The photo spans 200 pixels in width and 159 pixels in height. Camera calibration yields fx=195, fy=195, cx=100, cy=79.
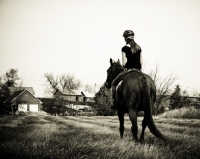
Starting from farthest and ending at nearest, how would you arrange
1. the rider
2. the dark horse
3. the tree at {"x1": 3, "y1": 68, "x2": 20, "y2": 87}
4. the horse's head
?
1. the tree at {"x1": 3, "y1": 68, "x2": 20, "y2": 87}
2. the horse's head
3. the rider
4. the dark horse

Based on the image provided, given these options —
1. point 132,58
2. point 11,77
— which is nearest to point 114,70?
point 132,58

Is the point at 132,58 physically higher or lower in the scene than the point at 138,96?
higher

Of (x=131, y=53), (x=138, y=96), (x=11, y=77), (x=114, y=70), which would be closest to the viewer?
(x=138, y=96)

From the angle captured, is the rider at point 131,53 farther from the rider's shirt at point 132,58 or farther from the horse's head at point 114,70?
the horse's head at point 114,70

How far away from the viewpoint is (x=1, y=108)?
103 feet

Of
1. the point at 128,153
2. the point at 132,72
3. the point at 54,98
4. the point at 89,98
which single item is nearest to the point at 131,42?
the point at 132,72

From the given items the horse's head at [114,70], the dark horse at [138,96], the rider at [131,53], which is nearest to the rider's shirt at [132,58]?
the rider at [131,53]

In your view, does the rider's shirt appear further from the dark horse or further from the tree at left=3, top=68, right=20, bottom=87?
the tree at left=3, top=68, right=20, bottom=87

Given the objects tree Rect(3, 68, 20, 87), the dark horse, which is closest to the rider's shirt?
the dark horse

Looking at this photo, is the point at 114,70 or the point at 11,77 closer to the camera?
the point at 114,70

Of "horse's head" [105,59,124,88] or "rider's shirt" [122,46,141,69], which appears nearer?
"rider's shirt" [122,46,141,69]

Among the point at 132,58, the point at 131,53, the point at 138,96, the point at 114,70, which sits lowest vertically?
the point at 138,96

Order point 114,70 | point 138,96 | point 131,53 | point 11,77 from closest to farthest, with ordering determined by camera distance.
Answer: point 138,96, point 131,53, point 114,70, point 11,77

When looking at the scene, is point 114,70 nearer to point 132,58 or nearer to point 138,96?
point 132,58
